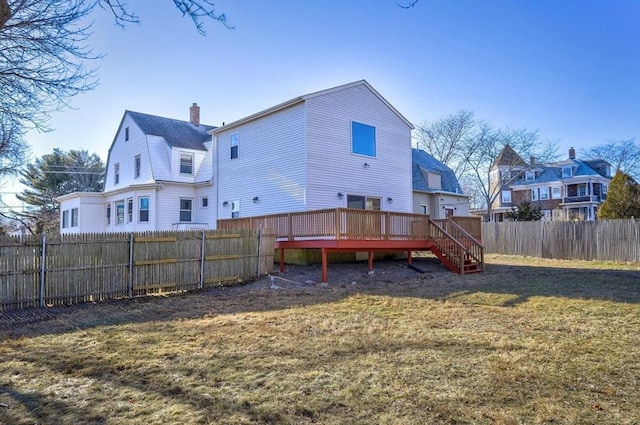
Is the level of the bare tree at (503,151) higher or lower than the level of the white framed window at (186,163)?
higher

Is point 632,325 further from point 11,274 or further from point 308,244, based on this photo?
point 11,274

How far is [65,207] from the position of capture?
24484mm

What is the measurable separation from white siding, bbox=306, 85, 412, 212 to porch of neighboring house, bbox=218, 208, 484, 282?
2.01 metres

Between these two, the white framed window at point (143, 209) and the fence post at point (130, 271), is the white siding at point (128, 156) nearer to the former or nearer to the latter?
the white framed window at point (143, 209)

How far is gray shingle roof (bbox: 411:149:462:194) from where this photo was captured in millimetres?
24094

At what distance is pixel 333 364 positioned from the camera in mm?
4703

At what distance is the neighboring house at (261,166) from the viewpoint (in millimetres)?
15180

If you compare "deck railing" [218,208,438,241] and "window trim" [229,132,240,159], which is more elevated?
"window trim" [229,132,240,159]

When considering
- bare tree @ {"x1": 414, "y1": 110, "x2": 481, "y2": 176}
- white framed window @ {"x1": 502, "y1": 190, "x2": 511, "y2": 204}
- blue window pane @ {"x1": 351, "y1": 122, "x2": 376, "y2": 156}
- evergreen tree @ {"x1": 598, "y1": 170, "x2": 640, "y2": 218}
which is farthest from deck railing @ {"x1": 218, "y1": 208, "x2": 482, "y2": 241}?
white framed window @ {"x1": 502, "y1": 190, "x2": 511, "y2": 204}

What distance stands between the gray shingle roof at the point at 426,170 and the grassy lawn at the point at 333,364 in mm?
15825

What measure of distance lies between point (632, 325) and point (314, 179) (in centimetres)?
1028

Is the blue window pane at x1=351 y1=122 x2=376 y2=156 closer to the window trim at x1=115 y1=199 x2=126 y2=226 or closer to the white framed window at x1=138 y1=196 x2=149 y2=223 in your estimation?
the white framed window at x1=138 y1=196 x2=149 y2=223

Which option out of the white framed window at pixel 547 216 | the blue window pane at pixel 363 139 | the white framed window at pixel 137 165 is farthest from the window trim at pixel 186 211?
the white framed window at pixel 547 216

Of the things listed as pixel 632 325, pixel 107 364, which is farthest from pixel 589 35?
pixel 107 364
